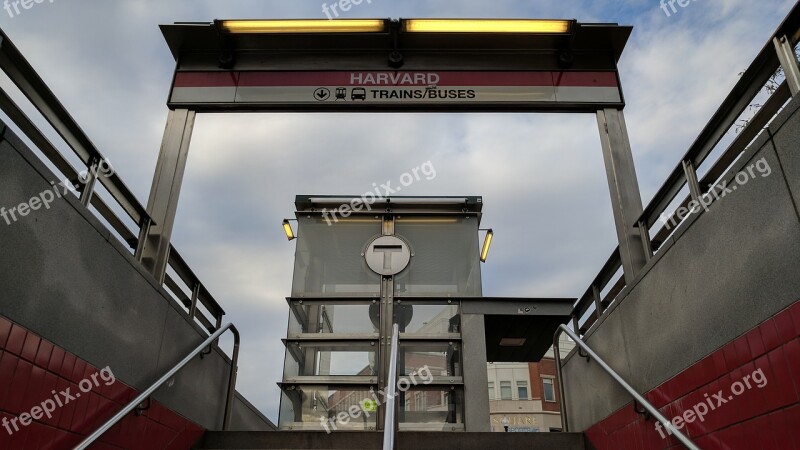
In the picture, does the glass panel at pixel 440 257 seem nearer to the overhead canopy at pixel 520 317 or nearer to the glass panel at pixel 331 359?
the overhead canopy at pixel 520 317

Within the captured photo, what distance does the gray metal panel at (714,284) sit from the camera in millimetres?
2533

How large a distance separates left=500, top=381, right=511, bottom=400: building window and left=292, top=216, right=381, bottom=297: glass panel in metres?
28.5

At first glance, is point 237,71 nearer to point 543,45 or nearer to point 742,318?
point 543,45

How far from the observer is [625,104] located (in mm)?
5418

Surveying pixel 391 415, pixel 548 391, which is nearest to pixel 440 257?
pixel 391 415

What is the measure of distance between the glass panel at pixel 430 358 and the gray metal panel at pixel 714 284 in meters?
2.30

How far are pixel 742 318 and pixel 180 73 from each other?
5032 mm

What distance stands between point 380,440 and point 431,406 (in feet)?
5.58

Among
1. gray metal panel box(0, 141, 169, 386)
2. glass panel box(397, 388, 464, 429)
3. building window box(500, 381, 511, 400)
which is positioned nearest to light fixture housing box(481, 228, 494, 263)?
glass panel box(397, 388, 464, 429)

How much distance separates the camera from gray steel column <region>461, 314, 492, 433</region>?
20.3 feet

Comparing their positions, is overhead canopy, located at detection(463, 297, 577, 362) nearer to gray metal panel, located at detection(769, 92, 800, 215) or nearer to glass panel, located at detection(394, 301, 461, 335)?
glass panel, located at detection(394, 301, 461, 335)

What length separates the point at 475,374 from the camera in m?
6.40

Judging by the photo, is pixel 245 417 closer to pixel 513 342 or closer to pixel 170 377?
pixel 170 377

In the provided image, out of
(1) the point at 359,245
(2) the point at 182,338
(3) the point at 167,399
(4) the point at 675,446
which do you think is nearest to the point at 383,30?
(1) the point at 359,245
